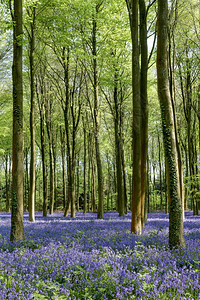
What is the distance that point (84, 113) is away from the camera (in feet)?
85.8

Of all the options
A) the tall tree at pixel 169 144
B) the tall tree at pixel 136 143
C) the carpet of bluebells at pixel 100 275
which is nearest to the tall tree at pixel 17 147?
the carpet of bluebells at pixel 100 275

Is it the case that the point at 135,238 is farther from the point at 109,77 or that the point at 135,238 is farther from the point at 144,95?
the point at 109,77

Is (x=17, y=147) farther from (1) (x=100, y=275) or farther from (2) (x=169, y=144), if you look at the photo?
(1) (x=100, y=275)

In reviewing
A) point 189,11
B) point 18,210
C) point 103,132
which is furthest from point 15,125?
point 103,132

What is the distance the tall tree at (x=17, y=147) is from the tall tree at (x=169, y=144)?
4329 mm

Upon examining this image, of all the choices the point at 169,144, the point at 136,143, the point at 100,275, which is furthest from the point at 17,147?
the point at 100,275

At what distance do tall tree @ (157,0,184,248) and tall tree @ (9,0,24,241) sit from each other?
4329 millimetres

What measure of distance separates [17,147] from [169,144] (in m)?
4.72

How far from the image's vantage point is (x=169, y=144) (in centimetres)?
683

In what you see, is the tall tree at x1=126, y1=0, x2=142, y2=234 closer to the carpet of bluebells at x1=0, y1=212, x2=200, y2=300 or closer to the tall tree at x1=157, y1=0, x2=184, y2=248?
the tall tree at x1=157, y1=0, x2=184, y2=248

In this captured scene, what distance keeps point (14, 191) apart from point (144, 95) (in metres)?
6.39

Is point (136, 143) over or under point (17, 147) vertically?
over

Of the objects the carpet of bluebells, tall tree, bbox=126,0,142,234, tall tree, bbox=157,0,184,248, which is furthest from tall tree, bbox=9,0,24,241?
tall tree, bbox=157,0,184,248

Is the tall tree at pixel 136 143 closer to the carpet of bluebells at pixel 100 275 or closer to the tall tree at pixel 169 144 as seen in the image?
the tall tree at pixel 169 144
